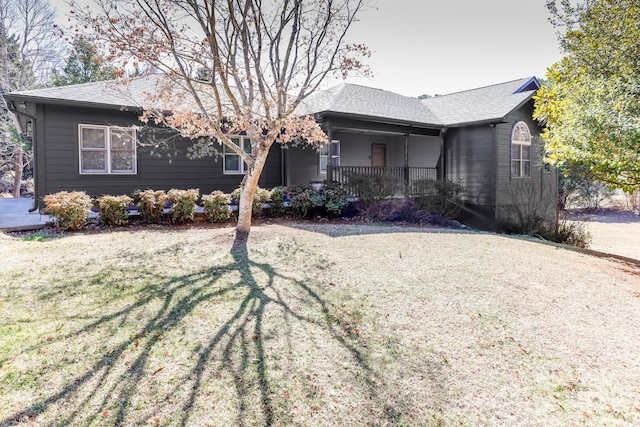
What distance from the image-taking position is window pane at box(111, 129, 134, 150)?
35.4 feet

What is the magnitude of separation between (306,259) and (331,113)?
22.3 ft

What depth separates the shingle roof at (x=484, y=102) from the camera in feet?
46.2

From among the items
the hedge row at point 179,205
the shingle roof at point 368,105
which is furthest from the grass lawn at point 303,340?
the shingle roof at point 368,105

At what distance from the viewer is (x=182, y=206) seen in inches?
355

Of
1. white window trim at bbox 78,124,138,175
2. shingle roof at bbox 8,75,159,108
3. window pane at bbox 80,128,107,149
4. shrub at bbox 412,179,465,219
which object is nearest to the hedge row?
white window trim at bbox 78,124,138,175

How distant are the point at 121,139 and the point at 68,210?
384cm

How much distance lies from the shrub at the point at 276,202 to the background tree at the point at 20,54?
19.6 m

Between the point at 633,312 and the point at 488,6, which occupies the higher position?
the point at 488,6

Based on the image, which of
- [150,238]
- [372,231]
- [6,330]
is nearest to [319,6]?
[372,231]

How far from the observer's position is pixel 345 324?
4.06m

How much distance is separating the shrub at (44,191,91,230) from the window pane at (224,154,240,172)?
5103 mm

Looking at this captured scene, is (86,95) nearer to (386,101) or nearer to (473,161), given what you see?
(386,101)

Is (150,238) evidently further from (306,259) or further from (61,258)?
(306,259)

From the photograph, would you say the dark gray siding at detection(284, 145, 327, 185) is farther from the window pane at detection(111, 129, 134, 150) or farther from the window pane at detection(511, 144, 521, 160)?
the window pane at detection(511, 144, 521, 160)
